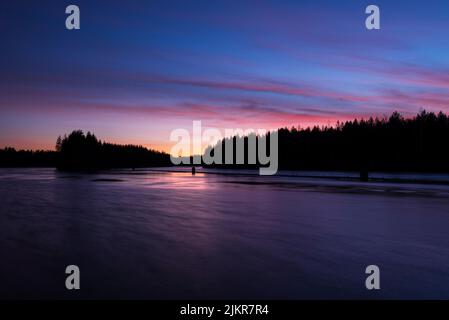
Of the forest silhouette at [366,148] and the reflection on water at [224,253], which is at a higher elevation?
the forest silhouette at [366,148]

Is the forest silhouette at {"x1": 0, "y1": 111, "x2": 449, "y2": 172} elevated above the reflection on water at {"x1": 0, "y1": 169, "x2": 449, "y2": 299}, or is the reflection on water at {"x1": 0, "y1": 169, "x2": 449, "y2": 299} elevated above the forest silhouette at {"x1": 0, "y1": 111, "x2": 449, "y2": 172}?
the forest silhouette at {"x1": 0, "y1": 111, "x2": 449, "y2": 172}

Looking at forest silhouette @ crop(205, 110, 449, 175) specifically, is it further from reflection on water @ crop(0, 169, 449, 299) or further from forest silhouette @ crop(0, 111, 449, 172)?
reflection on water @ crop(0, 169, 449, 299)

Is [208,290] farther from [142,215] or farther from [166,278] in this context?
[142,215]

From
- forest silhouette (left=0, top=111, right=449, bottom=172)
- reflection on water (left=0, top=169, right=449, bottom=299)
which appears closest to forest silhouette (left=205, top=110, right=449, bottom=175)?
forest silhouette (left=0, top=111, right=449, bottom=172)

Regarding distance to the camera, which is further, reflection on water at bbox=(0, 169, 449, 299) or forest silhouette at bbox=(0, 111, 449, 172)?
forest silhouette at bbox=(0, 111, 449, 172)

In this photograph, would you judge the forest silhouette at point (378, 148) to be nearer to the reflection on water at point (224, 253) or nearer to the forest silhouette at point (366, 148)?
the forest silhouette at point (366, 148)

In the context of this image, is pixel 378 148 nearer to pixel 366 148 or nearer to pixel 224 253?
pixel 366 148

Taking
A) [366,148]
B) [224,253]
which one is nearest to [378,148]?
[366,148]

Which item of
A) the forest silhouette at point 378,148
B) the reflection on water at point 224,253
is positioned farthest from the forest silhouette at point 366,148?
the reflection on water at point 224,253

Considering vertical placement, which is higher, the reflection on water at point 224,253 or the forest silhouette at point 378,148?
the forest silhouette at point 378,148

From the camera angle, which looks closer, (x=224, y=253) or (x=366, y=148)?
(x=224, y=253)

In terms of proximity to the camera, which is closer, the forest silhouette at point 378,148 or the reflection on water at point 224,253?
the reflection on water at point 224,253
